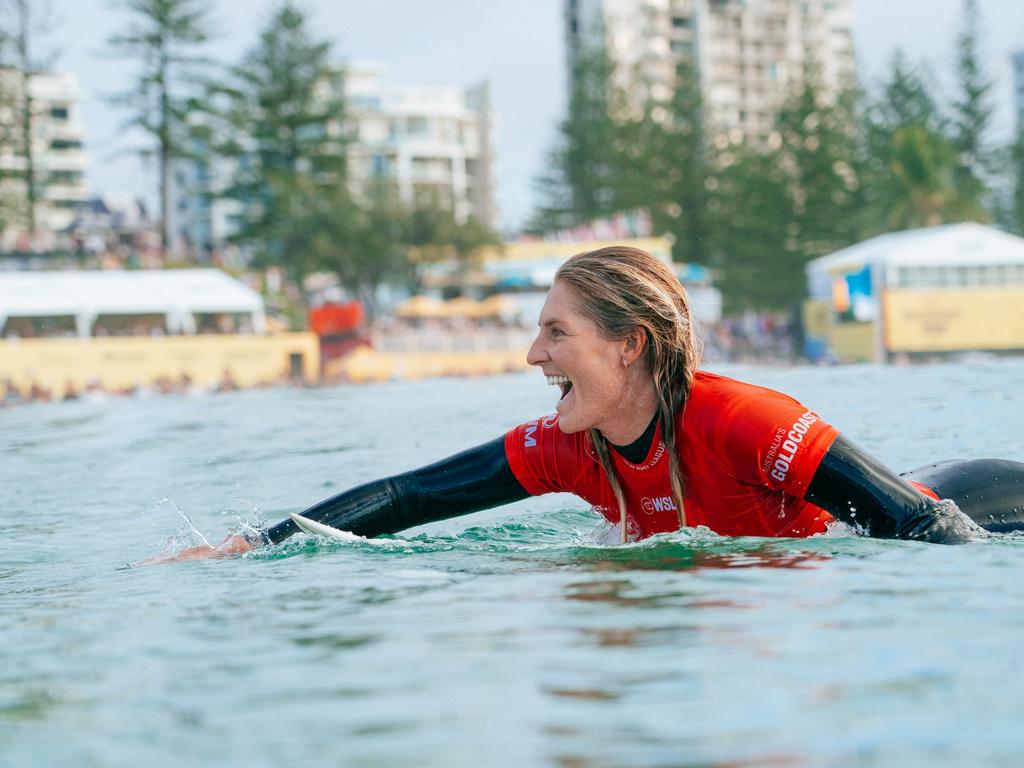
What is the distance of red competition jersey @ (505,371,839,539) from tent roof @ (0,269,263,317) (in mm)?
23899

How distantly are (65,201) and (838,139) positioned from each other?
5013 cm

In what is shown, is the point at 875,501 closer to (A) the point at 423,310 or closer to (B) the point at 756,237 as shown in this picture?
(A) the point at 423,310

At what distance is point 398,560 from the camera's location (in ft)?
13.0

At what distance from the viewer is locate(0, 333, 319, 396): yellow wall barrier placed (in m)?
23.5

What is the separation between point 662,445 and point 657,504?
0.84 ft

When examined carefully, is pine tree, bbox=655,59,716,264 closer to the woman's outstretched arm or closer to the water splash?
the water splash

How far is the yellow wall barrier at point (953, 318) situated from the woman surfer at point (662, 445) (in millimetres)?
24648

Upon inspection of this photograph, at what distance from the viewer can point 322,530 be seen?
4.05m

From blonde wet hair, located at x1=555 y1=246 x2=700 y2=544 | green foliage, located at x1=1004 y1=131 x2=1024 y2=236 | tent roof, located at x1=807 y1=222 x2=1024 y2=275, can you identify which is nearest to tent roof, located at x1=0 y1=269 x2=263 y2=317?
tent roof, located at x1=807 y1=222 x2=1024 y2=275

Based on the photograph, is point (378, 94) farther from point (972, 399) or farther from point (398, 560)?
point (398, 560)

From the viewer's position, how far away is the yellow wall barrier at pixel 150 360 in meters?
23.5

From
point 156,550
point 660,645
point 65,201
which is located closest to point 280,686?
point 660,645

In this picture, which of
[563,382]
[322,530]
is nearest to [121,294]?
[322,530]

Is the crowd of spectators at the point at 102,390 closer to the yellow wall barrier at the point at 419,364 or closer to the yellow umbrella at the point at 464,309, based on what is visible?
the yellow wall barrier at the point at 419,364
